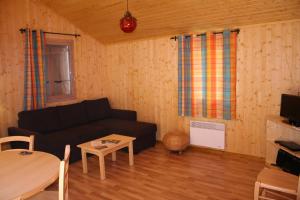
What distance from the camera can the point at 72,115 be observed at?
4.47 meters

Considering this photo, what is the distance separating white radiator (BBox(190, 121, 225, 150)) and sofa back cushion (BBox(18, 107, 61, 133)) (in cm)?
231

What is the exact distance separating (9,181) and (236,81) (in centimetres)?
327

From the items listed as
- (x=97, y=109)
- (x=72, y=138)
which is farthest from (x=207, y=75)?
(x=72, y=138)

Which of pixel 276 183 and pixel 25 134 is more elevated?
pixel 25 134

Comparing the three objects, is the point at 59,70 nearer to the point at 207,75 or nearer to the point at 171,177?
the point at 207,75

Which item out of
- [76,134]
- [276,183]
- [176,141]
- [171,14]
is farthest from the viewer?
[176,141]

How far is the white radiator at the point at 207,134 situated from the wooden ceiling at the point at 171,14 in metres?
1.57

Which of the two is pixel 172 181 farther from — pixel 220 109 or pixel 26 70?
pixel 26 70

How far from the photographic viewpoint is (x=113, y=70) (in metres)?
5.44

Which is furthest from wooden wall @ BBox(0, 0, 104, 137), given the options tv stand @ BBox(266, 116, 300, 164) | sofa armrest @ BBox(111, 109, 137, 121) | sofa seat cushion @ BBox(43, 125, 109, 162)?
tv stand @ BBox(266, 116, 300, 164)

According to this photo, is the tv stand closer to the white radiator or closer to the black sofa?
the white radiator

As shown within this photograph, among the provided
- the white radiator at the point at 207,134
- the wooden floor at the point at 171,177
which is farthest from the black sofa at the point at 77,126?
the white radiator at the point at 207,134

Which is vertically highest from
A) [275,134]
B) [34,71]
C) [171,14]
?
[171,14]

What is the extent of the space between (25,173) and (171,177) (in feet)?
6.54
